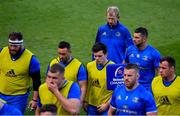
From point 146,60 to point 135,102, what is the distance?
2174 mm

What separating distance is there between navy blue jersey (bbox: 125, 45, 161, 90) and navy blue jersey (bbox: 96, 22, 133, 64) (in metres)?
0.91

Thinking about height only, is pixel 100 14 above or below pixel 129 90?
above

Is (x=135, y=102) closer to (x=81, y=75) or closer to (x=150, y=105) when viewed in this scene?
(x=150, y=105)

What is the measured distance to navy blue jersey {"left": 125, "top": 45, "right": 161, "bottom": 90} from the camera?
29.5 ft

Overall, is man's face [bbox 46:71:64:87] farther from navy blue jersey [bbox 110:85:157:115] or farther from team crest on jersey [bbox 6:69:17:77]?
team crest on jersey [bbox 6:69:17:77]

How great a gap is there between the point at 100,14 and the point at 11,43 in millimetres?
8524

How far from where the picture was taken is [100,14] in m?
16.6

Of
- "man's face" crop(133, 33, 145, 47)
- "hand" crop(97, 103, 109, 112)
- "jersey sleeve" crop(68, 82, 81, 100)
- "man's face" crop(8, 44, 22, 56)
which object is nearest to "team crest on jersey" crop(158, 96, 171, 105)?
"hand" crop(97, 103, 109, 112)

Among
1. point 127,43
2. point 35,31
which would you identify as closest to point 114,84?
point 127,43

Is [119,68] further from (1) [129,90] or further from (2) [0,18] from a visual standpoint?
(2) [0,18]

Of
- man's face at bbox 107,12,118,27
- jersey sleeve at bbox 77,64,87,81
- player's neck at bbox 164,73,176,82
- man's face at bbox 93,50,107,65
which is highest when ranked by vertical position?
man's face at bbox 107,12,118,27

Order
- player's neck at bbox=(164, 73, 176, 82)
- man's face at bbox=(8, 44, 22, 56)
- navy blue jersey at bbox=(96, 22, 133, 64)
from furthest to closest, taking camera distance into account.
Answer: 1. navy blue jersey at bbox=(96, 22, 133, 64)
2. man's face at bbox=(8, 44, 22, 56)
3. player's neck at bbox=(164, 73, 176, 82)

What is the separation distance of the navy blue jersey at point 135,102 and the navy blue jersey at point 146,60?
1.98 m

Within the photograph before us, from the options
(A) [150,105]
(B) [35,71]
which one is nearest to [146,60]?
(B) [35,71]
